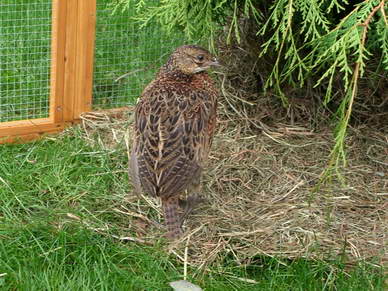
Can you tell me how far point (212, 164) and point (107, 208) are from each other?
0.90 meters

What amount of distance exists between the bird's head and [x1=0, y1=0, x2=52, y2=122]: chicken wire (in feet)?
4.49

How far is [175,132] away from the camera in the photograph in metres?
4.98

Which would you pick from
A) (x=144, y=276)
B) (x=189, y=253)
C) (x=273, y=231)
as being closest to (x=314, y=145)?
(x=273, y=231)

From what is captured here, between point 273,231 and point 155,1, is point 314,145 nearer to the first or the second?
point 273,231

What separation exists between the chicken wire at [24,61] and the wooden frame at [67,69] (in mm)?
174

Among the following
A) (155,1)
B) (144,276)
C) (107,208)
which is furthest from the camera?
(155,1)

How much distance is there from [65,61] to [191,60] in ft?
4.15

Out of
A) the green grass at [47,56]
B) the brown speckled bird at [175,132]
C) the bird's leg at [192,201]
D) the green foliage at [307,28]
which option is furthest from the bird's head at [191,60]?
the green grass at [47,56]

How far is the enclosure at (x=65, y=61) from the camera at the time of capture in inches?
242

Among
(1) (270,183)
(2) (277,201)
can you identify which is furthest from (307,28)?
(2) (277,201)

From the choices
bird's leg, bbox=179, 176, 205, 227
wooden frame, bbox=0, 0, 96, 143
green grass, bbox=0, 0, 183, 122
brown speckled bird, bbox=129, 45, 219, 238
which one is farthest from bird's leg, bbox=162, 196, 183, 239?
green grass, bbox=0, 0, 183, 122

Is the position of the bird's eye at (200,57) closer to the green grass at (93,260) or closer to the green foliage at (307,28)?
the green foliage at (307,28)

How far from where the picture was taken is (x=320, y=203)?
17.1 feet

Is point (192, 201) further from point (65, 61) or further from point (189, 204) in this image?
point (65, 61)
